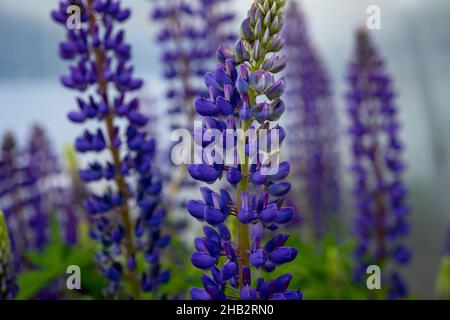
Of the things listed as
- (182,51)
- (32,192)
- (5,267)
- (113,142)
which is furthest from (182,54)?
(5,267)

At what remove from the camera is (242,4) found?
4.05 m

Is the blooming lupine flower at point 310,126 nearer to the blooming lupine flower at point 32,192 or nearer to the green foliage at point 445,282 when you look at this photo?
the green foliage at point 445,282

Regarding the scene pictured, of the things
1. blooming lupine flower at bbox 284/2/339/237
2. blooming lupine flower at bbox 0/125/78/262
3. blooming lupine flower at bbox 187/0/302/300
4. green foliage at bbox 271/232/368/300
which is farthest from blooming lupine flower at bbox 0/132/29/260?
blooming lupine flower at bbox 284/2/339/237

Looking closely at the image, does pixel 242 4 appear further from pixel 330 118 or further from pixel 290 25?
pixel 330 118

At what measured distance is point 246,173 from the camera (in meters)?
1.12

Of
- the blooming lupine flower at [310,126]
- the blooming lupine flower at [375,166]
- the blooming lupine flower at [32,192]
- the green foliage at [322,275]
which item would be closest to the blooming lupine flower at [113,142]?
the green foliage at [322,275]

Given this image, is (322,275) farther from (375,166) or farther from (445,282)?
(375,166)

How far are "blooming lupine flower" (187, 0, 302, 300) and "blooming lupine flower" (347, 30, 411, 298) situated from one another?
1.16m

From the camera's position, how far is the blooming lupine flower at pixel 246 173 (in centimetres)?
109

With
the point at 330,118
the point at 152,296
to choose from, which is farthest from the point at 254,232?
the point at 330,118

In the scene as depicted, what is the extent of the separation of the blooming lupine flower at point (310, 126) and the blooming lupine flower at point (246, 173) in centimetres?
185

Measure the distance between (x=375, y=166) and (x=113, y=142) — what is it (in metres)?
1.10

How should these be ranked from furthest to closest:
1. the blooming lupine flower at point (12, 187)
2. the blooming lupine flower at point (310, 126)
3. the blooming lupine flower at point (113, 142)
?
the blooming lupine flower at point (310, 126) → the blooming lupine flower at point (12, 187) → the blooming lupine flower at point (113, 142)

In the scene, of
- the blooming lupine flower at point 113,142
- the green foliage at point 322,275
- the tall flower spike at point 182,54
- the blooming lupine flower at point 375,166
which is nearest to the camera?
the blooming lupine flower at point 113,142
